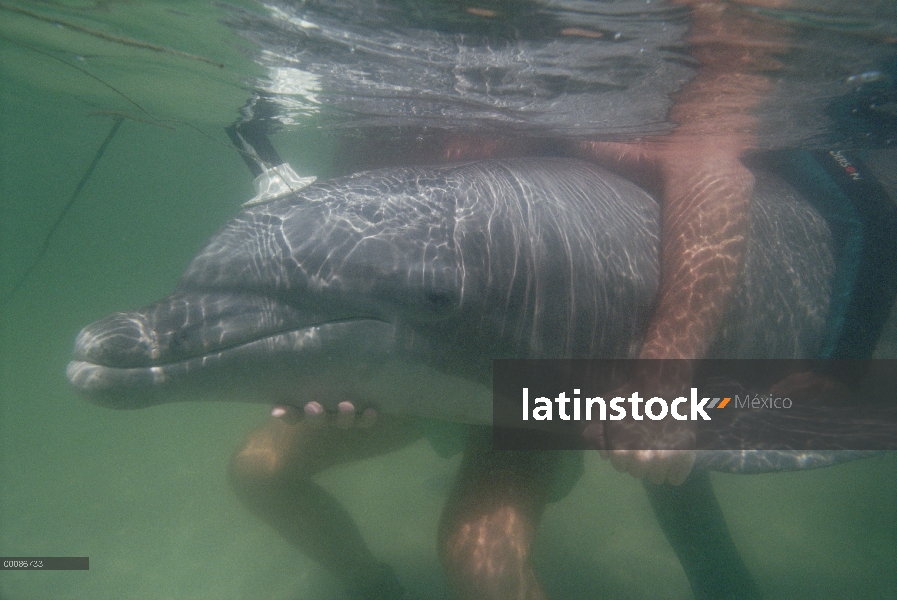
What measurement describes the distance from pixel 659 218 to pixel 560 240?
171 cm

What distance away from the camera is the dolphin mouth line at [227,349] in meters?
3.15

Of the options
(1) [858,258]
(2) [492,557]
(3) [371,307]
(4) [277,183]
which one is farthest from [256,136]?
(1) [858,258]

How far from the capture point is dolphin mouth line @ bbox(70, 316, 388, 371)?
3148 millimetres

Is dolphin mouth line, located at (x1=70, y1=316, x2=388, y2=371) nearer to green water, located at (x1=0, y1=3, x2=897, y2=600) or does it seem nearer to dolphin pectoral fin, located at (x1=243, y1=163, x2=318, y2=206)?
→ dolphin pectoral fin, located at (x1=243, y1=163, x2=318, y2=206)

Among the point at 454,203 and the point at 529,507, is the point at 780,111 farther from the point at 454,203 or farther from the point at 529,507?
the point at 529,507

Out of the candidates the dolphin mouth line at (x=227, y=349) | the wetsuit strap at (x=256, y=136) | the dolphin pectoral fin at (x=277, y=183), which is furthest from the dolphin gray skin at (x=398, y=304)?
the wetsuit strap at (x=256, y=136)

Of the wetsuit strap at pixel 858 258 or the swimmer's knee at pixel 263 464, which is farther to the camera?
the swimmer's knee at pixel 263 464

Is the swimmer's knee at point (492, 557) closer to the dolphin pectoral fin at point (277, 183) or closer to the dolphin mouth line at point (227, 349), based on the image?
the dolphin mouth line at point (227, 349)

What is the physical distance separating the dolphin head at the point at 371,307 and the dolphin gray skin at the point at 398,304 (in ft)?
0.04

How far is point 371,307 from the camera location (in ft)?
11.3

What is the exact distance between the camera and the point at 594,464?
1125cm

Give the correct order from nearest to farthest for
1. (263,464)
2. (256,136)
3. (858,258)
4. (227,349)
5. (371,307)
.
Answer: (227,349) < (371,307) < (858,258) < (263,464) < (256,136)

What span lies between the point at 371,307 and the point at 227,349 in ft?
3.32

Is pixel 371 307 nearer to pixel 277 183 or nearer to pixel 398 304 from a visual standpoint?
pixel 398 304
